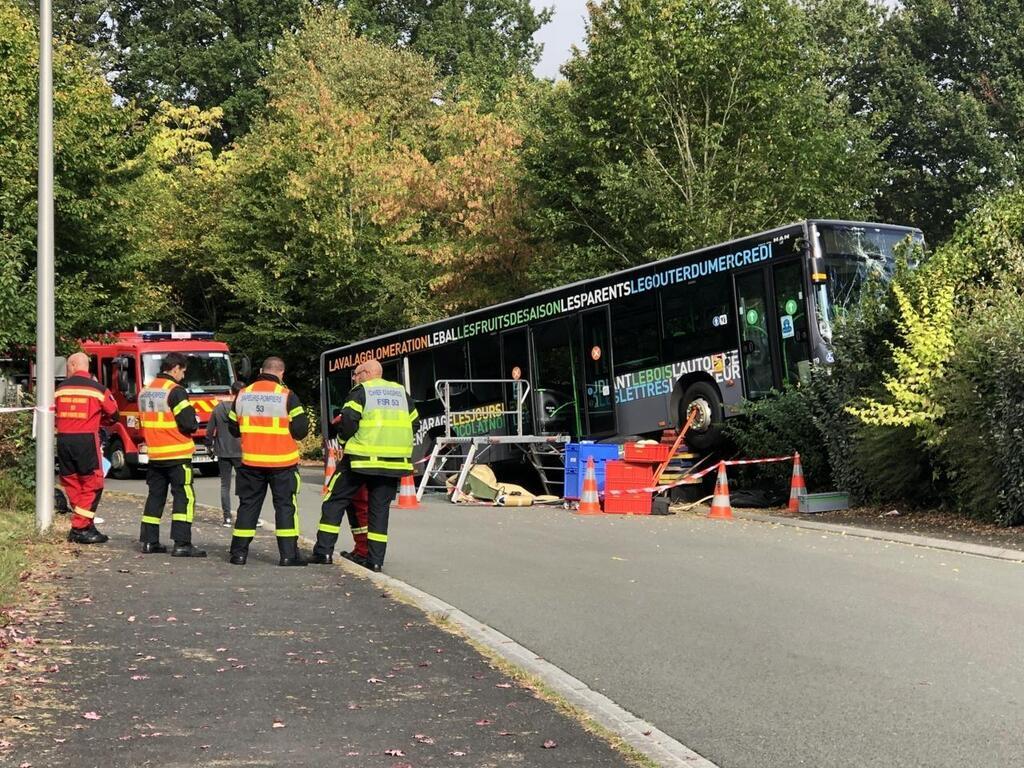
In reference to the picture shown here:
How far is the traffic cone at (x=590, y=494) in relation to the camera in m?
18.0

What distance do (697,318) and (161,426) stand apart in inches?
370

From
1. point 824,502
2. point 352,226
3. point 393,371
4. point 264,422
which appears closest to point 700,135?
point 393,371

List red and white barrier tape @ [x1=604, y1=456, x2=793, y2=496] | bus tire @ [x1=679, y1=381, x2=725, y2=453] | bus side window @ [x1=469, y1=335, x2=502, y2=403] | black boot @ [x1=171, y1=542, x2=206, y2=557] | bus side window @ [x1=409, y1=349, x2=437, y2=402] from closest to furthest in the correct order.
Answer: black boot @ [x1=171, y1=542, x2=206, y2=557], red and white barrier tape @ [x1=604, y1=456, x2=793, y2=496], bus tire @ [x1=679, y1=381, x2=725, y2=453], bus side window @ [x1=469, y1=335, x2=502, y2=403], bus side window @ [x1=409, y1=349, x2=437, y2=402]

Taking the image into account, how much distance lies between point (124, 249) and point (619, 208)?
10.4m

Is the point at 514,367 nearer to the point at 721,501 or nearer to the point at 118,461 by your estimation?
the point at 721,501

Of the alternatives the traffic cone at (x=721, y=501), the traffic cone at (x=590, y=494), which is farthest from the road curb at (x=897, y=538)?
the traffic cone at (x=590, y=494)

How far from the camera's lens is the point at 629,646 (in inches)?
315

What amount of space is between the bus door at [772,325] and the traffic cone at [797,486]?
3.84ft

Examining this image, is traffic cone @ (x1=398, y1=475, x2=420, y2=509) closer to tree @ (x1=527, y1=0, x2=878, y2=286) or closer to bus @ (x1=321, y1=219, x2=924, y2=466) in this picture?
bus @ (x1=321, y1=219, x2=924, y2=466)

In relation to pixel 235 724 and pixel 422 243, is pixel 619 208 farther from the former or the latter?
pixel 235 724

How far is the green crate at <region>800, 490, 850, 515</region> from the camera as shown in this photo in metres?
17.0

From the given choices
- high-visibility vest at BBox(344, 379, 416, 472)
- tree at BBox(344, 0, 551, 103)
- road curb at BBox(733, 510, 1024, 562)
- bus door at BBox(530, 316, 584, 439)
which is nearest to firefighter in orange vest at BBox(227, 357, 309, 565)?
high-visibility vest at BBox(344, 379, 416, 472)

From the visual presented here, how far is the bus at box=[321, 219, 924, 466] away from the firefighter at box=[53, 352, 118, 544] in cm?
907

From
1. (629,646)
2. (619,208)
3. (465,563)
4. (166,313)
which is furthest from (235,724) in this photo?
(166,313)
